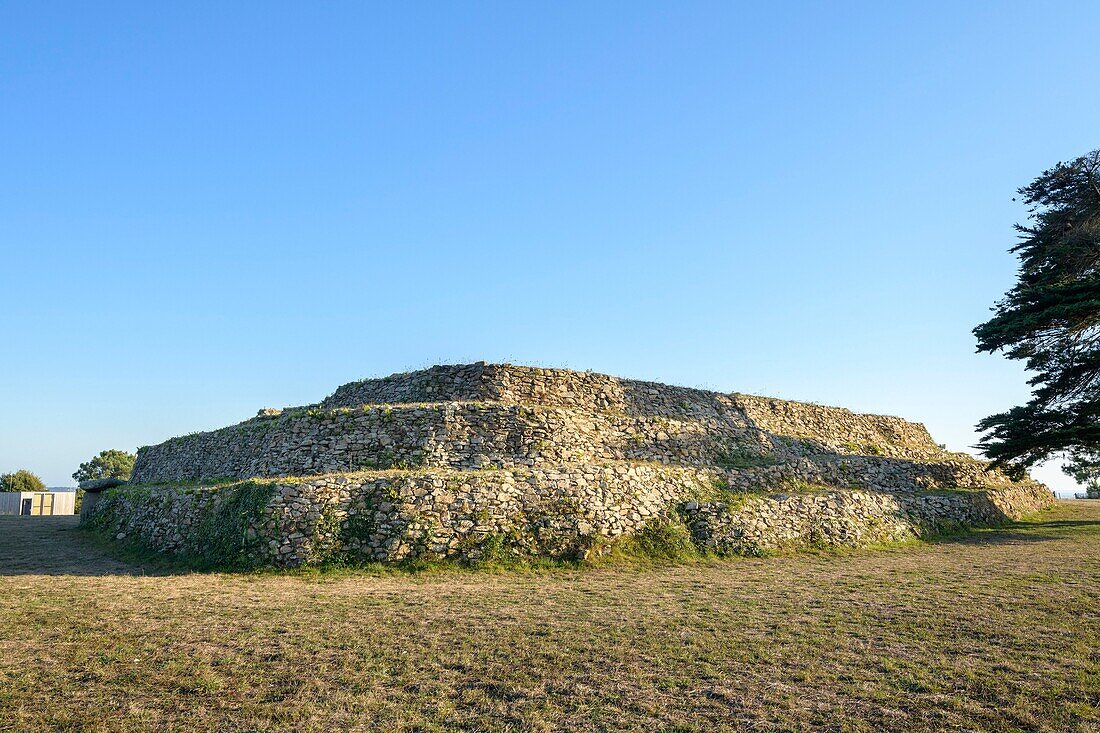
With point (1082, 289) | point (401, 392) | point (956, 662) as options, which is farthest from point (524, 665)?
point (1082, 289)

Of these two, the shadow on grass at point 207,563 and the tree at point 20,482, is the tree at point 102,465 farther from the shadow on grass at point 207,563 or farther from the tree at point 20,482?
the shadow on grass at point 207,563

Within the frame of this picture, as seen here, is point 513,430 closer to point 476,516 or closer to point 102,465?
point 476,516

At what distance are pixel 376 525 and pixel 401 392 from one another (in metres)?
10.7

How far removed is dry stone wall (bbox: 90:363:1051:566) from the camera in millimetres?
17203

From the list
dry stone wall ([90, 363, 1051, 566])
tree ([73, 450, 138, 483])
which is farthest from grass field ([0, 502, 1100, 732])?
tree ([73, 450, 138, 483])

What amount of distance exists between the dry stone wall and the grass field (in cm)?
176

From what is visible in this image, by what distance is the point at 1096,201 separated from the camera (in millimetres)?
26703

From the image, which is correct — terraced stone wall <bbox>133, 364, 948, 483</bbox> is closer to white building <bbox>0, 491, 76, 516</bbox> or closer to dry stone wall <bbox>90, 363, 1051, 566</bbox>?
dry stone wall <bbox>90, 363, 1051, 566</bbox>

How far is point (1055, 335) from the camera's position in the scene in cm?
2656

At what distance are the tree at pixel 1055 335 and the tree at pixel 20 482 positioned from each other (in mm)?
81017

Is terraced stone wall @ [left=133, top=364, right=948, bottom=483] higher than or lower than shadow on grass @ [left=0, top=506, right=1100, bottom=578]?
higher

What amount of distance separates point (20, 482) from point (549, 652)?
7554 centimetres

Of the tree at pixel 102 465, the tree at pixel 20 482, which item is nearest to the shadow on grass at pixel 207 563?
the tree at pixel 20 482

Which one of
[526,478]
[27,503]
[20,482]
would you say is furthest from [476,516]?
[20,482]
